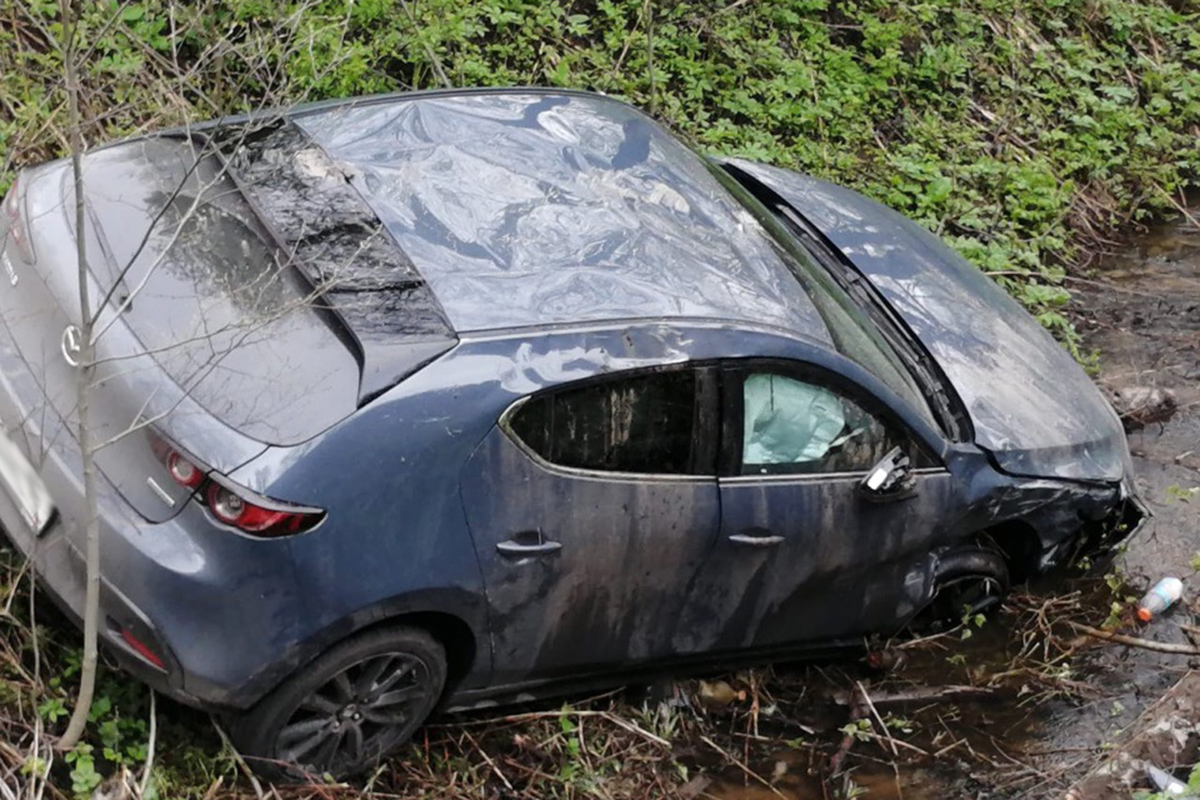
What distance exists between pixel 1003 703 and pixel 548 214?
102 inches

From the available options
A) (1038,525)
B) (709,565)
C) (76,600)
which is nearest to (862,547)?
(709,565)

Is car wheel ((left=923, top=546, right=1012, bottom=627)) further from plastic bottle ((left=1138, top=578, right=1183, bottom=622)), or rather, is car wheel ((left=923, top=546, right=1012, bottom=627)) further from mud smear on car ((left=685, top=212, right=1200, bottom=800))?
plastic bottle ((left=1138, top=578, right=1183, bottom=622))

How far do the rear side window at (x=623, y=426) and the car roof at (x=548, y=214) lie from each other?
0.71 ft

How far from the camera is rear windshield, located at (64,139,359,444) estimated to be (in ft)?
11.9

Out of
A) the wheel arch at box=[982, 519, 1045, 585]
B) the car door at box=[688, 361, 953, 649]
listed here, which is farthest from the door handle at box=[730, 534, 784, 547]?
the wheel arch at box=[982, 519, 1045, 585]

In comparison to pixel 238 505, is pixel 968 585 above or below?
below

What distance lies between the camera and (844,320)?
4.82 metres

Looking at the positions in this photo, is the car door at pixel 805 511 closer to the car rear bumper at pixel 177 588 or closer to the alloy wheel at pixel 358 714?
the alloy wheel at pixel 358 714

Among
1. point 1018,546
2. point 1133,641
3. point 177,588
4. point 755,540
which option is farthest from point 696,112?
point 177,588

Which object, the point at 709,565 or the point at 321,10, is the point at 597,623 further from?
the point at 321,10

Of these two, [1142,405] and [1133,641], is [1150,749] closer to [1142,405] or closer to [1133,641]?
[1133,641]

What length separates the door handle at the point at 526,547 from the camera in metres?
3.88

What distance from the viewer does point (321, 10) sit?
7316 millimetres

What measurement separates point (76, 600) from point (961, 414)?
9.91ft
